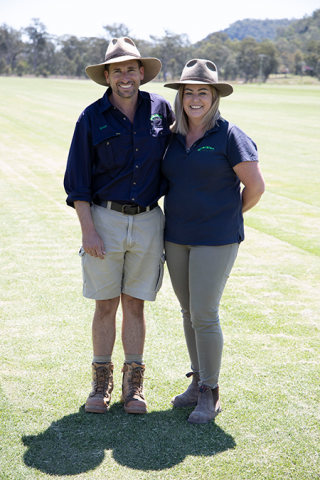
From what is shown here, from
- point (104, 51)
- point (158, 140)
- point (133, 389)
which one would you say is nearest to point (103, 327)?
point (133, 389)

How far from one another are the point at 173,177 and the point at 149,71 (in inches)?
34.7

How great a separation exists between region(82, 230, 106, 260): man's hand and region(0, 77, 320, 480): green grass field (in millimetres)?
1029

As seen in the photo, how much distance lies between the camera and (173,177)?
3.17 m

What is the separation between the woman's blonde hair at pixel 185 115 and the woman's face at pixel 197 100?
31 mm

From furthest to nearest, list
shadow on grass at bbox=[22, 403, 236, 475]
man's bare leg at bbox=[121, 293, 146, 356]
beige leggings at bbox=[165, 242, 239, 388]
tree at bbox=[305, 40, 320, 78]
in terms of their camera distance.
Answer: tree at bbox=[305, 40, 320, 78] < man's bare leg at bbox=[121, 293, 146, 356] < beige leggings at bbox=[165, 242, 239, 388] < shadow on grass at bbox=[22, 403, 236, 475]

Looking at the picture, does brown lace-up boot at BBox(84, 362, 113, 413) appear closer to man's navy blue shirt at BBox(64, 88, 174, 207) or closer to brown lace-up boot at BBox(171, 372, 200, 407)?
brown lace-up boot at BBox(171, 372, 200, 407)

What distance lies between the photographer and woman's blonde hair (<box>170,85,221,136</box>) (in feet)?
10.1

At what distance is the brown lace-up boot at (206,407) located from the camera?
320cm

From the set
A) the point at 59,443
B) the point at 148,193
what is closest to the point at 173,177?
the point at 148,193

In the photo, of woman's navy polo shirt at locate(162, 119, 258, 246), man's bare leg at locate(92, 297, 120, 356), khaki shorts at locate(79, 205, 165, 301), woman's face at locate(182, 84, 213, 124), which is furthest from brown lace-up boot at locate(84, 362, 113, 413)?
woman's face at locate(182, 84, 213, 124)

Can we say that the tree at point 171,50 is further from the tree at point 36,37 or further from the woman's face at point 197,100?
the woman's face at point 197,100

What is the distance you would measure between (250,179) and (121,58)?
3.68 ft

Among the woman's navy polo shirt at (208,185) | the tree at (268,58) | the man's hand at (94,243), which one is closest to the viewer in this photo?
the woman's navy polo shirt at (208,185)

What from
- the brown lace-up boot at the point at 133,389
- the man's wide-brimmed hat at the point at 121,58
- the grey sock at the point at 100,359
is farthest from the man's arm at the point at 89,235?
the man's wide-brimmed hat at the point at 121,58
